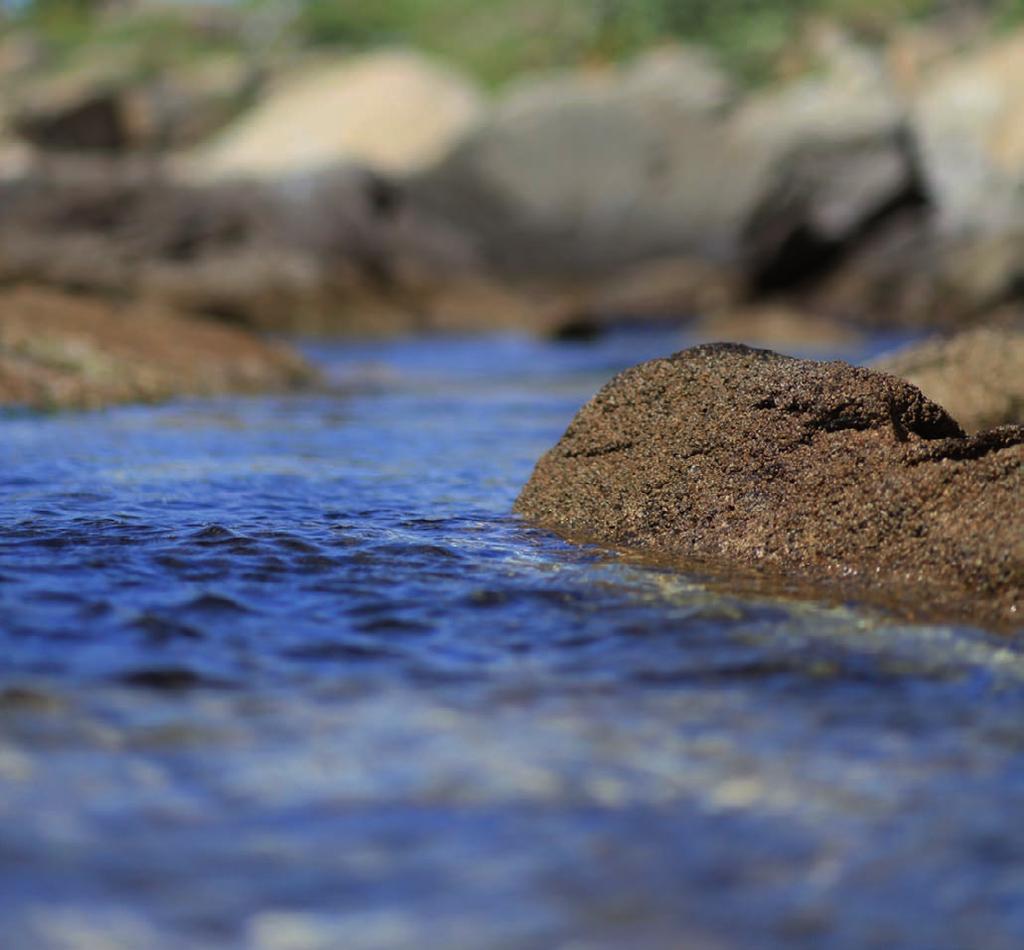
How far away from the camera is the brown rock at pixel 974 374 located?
7363 mm

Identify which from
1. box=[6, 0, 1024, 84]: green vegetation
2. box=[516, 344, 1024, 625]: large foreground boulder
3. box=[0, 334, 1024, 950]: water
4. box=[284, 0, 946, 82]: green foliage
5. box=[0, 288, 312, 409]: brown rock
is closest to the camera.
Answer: box=[0, 334, 1024, 950]: water

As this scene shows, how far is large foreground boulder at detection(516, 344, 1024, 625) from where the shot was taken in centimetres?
429

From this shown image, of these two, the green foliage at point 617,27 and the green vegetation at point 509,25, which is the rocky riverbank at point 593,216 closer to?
the green foliage at point 617,27

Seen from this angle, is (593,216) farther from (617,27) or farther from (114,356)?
(114,356)

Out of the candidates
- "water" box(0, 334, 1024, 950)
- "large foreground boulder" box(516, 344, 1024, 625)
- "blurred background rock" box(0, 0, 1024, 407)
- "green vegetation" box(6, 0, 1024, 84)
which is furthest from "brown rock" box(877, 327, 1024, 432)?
"green vegetation" box(6, 0, 1024, 84)

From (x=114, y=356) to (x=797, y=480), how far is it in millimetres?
7453

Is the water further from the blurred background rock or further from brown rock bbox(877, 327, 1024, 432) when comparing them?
the blurred background rock

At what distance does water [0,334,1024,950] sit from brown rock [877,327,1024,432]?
328 centimetres

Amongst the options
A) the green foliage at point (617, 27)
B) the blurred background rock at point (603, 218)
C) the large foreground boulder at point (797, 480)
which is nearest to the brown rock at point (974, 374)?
the large foreground boulder at point (797, 480)

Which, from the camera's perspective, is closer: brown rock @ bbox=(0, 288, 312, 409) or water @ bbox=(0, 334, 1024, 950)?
water @ bbox=(0, 334, 1024, 950)

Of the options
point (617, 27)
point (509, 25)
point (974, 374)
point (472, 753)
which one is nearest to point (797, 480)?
point (472, 753)

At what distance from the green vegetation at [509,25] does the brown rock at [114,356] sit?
23.2 metres

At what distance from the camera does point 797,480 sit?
4.81 meters

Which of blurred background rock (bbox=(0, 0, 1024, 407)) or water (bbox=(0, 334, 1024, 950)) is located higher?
blurred background rock (bbox=(0, 0, 1024, 407))
